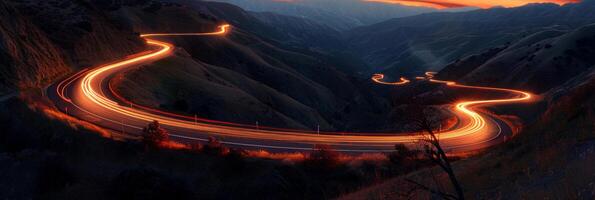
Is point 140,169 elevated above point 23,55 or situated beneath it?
situated beneath

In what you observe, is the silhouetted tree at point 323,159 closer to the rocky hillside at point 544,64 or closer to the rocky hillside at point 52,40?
the rocky hillside at point 52,40

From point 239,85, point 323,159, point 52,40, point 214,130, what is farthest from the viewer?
point 239,85

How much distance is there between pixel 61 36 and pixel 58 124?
38951 millimetres

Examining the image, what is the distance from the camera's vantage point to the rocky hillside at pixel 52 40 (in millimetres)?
38094

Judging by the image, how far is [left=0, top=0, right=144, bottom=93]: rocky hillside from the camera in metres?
38.1

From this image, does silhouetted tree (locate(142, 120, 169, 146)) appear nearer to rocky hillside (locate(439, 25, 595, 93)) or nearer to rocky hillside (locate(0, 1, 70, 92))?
rocky hillside (locate(0, 1, 70, 92))

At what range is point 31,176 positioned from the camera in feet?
72.7

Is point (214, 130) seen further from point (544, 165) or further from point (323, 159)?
point (544, 165)

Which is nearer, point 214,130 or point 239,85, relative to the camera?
point 214,130

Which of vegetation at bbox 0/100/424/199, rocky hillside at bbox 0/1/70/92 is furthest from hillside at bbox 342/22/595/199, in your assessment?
rocky hillside at bbox 0/1/70/92

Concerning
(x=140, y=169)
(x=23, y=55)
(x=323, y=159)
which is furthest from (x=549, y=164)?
(x=23, y=55)

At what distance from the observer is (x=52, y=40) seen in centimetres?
5600

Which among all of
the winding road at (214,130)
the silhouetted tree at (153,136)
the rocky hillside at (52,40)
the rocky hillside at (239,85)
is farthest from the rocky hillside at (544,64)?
the silhouetted tree at (153,136)

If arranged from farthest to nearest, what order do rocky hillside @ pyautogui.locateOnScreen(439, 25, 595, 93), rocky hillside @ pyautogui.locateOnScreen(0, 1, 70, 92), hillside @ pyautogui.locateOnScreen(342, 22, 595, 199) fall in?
rocky hillside @ pyautogui.locateOnScreen(439, 25, 595, 93)
rocky hillside @ pyautogui.locateOnScreen(0, 1, 70, 92)
hillside @ pyautogui.locateOnScreen(342, 22, 595, 199)
